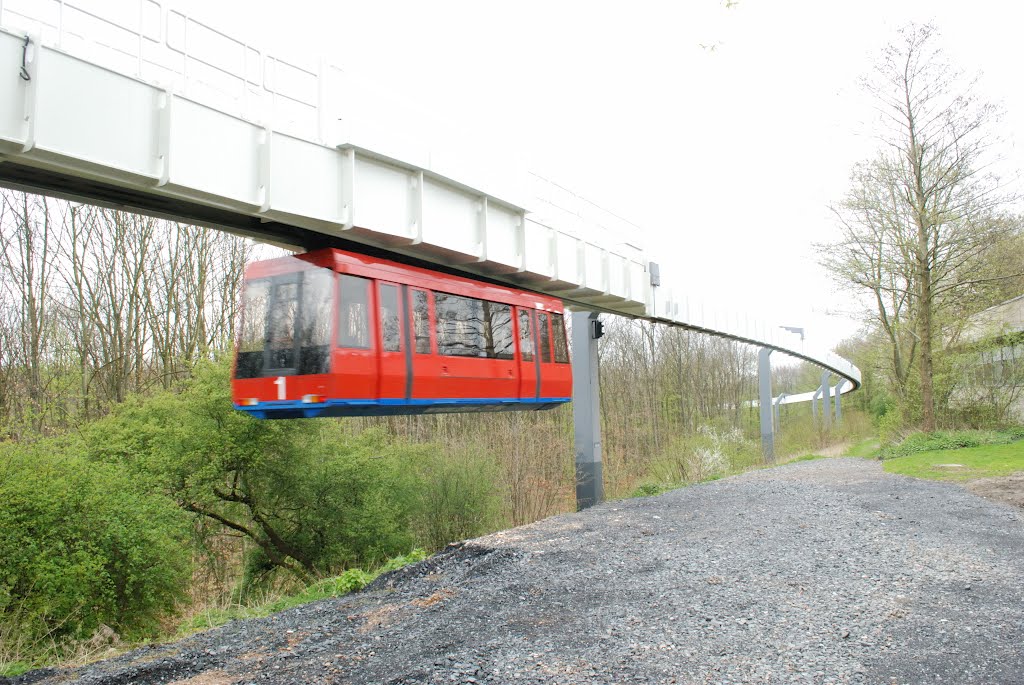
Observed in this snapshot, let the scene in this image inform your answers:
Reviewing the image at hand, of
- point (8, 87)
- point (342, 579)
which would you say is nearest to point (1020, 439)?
point (342, 579)

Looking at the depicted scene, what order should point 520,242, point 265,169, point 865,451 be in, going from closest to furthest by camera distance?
point 265,169
point 520,242
point 865,451

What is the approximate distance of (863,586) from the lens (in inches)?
Result: 308

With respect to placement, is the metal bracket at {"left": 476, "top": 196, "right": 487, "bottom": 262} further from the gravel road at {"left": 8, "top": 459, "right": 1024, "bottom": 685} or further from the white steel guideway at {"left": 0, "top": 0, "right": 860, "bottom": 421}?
the gravel road at {"left": 8, "top": 459, "right": 1024, "bottom": 685}

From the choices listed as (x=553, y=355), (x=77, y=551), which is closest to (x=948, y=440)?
(x=553, y=355)

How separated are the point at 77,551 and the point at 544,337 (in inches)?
305

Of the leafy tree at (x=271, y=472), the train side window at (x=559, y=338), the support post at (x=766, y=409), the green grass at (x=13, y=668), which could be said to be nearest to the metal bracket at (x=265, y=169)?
the green grass at (x=13, y=668)

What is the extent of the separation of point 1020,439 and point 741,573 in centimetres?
1855

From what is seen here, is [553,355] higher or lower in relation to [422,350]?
higher

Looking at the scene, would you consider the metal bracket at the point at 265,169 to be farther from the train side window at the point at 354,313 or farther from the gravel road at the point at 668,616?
the gravel road at the point at 668,616

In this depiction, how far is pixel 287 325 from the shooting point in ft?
28.5

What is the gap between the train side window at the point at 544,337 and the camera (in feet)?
40.2

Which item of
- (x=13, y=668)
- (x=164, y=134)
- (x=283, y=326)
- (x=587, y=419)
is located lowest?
(x=13, y=668)

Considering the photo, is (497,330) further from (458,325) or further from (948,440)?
(948,440)

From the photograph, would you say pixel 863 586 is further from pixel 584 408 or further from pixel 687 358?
pixel 687 358
